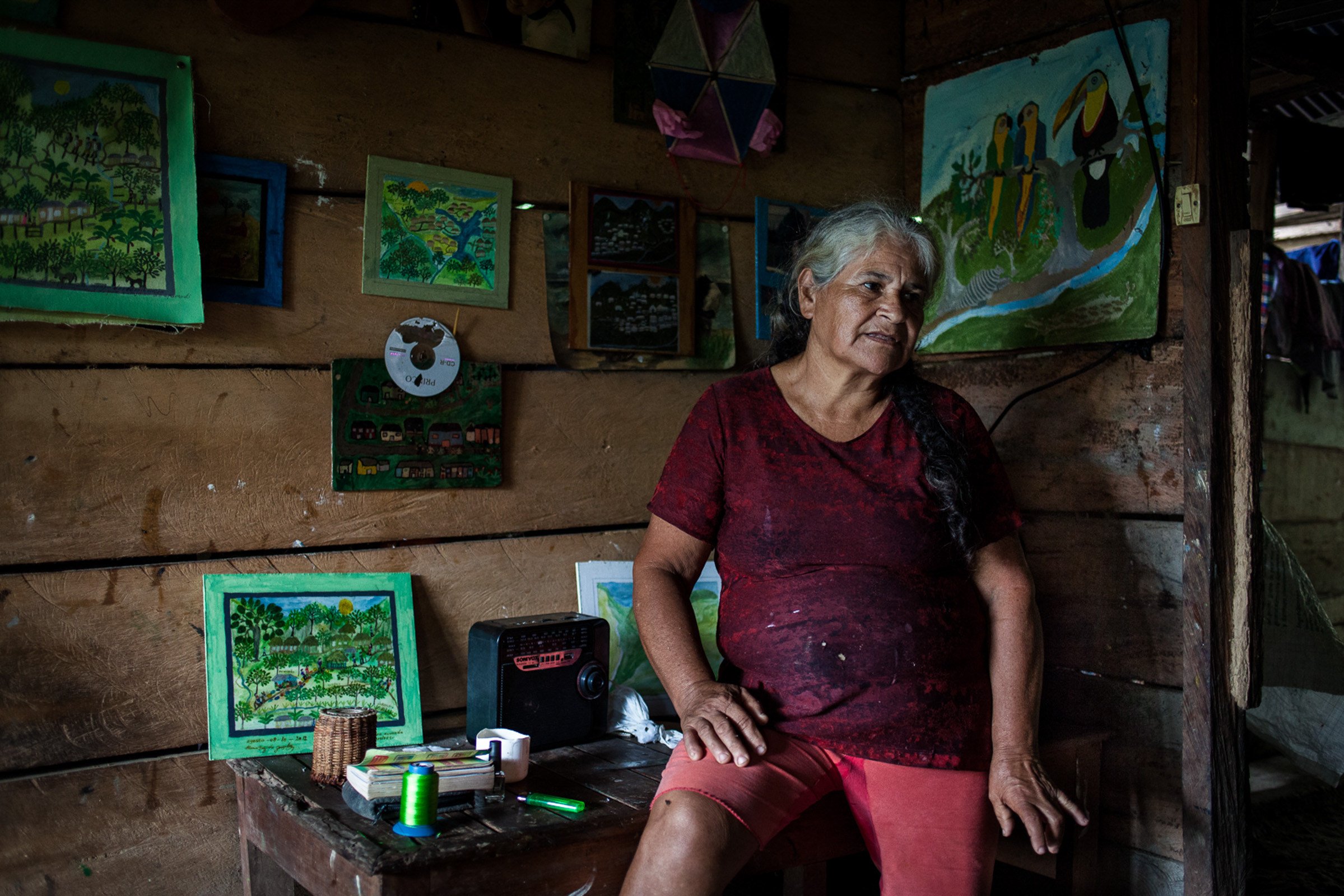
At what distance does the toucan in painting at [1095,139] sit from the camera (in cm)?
211

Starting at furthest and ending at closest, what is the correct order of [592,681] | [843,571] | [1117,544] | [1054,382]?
1. [1054,382]
2. [1117,544]
3. [592,681]
4. [843,571]

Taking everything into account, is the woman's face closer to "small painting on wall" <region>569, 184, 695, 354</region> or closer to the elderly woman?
the elderly woman

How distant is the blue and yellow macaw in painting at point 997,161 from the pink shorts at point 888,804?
4.52 ft

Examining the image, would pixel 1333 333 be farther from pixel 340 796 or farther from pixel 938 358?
pixel 340 796

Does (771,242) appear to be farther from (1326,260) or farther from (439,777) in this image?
(1326,260)

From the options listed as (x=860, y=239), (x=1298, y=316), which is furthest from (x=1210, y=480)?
(x=1298, y=316)

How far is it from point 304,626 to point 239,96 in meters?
0.99

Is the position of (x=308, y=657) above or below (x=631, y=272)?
below

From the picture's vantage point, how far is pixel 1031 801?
4.91 feet

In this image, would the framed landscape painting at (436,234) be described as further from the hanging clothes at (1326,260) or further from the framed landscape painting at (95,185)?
the hanging clothes at (1326,260)

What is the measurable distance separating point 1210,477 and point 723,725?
112 cm

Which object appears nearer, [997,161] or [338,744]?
[338,744]

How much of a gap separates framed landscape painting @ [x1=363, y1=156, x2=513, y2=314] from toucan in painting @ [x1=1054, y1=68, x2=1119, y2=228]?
1272 millimetres

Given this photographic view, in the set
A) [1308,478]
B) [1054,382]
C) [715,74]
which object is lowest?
[1308,478]
